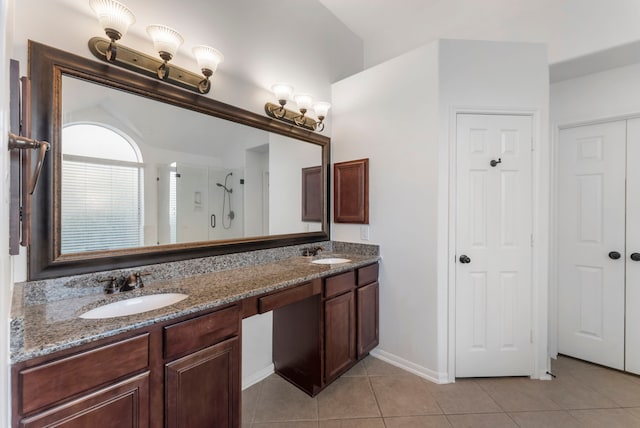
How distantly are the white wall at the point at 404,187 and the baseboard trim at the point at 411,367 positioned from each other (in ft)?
0.04

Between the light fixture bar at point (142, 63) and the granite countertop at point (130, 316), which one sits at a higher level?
the light fixture bar at point (142, 63)

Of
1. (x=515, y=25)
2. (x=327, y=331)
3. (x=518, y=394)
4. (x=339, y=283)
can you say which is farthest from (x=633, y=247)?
(x=327, y=331)

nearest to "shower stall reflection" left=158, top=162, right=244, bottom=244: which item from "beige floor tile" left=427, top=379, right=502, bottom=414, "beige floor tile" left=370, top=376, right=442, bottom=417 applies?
"beige floor tile" left=370, top=376, right=442, bottom=417

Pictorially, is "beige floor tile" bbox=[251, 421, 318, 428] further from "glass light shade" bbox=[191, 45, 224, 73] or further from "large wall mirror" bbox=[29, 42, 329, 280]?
"glass light shade" bbox=[191, 45, 224, 73]

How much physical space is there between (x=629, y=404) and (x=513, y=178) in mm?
1712

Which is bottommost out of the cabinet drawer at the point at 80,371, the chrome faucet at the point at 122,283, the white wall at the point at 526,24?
Result: the cabinet drawer at the point at 80,371

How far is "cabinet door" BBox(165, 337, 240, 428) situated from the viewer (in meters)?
1.17

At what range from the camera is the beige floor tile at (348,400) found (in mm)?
1806

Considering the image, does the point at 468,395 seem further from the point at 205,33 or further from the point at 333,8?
the point at 333,8

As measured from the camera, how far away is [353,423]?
172 cm

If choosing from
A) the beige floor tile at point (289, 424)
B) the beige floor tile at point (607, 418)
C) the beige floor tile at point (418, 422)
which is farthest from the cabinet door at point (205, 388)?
the beige floor tile at point (607, 418)

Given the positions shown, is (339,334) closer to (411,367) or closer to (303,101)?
(411,367)

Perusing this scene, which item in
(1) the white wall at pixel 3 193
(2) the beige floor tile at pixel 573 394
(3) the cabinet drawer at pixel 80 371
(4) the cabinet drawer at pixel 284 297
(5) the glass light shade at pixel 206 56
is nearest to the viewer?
(1) the white wall at pixel 3 193

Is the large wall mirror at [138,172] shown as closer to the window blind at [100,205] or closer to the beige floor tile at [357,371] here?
the window blind at [100,205]
